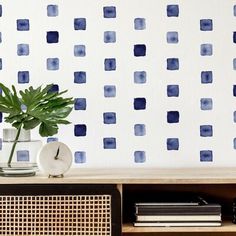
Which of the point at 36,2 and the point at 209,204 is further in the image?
the point at 36,2

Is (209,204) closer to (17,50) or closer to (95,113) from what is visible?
(95,113)

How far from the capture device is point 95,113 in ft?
7.71

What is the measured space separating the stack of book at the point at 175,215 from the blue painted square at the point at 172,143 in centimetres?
37

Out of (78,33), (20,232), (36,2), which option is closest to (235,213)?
(20,232)

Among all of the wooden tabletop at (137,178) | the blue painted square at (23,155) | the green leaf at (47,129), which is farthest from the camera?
the blue painted square at (23,155)

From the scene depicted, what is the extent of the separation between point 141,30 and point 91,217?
0.77 m

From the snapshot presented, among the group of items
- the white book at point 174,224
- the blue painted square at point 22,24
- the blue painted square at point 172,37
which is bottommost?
the white book at point 174,224

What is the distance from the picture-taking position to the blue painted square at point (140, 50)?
92.3 inches

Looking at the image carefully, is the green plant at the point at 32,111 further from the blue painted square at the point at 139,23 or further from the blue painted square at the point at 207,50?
the blue painted square at the point at 207,50

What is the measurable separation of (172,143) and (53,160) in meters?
0.54

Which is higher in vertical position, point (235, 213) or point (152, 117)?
point (152, 117)

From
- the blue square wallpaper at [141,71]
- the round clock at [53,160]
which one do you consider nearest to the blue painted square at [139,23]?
the blue square wallpaper at [141,71]

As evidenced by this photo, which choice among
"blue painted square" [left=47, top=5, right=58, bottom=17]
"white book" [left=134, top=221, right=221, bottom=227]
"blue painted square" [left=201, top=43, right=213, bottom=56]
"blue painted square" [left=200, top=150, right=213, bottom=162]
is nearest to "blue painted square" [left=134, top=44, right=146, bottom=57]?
"blue painted square" [left=201, top=43, right=213, bottom=56]

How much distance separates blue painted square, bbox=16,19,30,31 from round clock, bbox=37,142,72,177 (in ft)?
1.83
